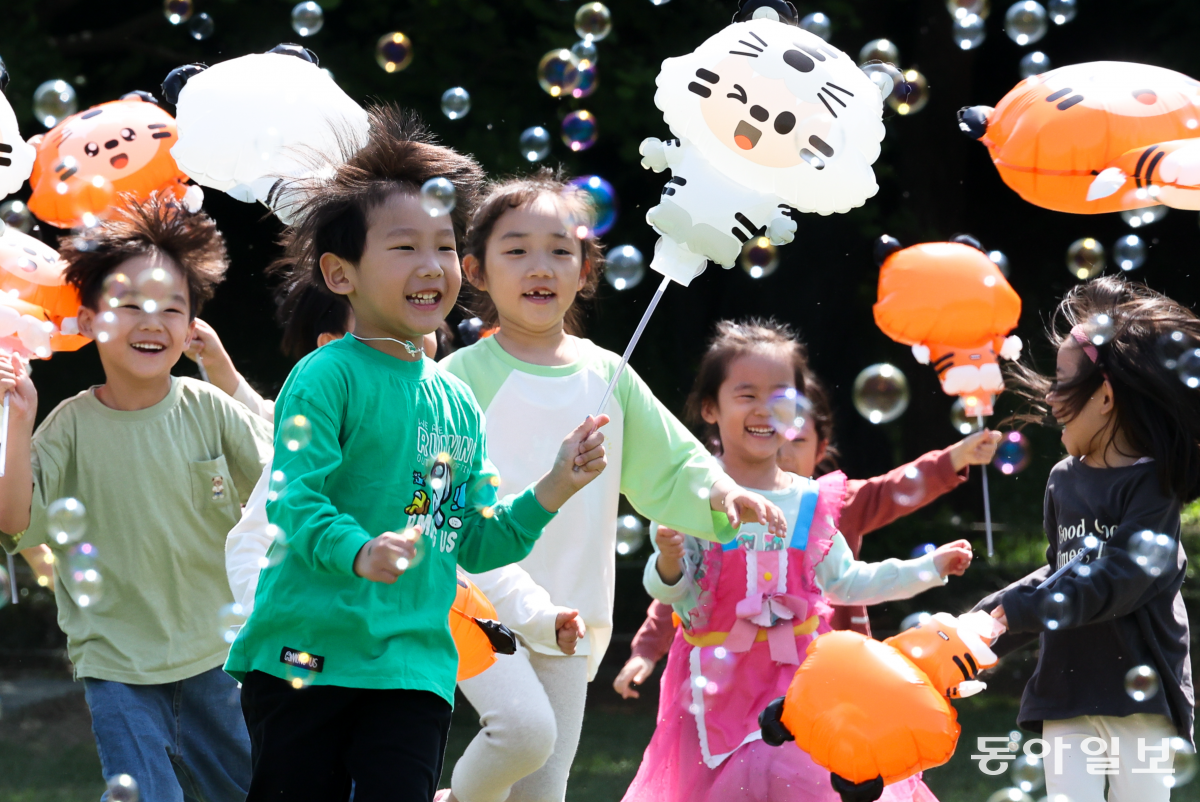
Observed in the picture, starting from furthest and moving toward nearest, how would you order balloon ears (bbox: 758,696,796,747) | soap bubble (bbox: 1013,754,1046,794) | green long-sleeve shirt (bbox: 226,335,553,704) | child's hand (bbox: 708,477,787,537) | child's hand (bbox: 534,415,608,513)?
soap bubble (bbox: 1013,754,1046,794), balloon ears (bbox: 758,696,796,747), child's hand (bbox: 708,477,787,537), child's hand (bbox: 534,415,608,513), green long-sleeve shirt (bbox: 226,335,553,704)

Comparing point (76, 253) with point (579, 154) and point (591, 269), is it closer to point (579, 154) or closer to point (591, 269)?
point (591, 269)

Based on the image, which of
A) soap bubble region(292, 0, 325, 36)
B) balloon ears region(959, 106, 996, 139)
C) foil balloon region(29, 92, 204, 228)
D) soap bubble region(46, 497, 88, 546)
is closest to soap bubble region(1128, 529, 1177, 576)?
balloon ears region(959, 106, 996, 139)

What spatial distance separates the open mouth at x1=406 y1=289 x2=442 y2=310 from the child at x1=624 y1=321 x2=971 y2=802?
1105 mm

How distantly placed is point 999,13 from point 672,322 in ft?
8.17

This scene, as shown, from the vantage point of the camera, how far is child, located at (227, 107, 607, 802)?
8.04 feet

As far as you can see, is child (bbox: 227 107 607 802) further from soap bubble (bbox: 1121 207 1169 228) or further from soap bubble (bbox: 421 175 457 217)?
soap bubble (bbox: 1121 207 1169 228)

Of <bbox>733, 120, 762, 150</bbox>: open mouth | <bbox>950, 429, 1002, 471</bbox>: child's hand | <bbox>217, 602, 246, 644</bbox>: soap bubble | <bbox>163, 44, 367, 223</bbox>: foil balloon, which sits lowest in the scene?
<bbox>217, 602, 246, 644</bbox>: soap bubble

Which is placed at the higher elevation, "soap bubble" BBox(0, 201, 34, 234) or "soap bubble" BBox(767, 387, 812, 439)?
"soap bubble" BBox(0, 201, 34, 234)

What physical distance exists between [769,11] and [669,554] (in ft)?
4.31

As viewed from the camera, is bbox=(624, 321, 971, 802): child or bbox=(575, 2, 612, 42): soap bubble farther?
bbox=(575, 2, 612, 42): soap bubble

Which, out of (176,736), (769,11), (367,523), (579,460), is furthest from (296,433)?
(769,11)

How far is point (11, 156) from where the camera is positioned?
390cm

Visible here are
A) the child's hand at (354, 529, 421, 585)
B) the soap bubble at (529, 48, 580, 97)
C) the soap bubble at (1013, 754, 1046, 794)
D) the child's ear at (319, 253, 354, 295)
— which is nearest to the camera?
the child's hand at (354, 529, 421, 585)

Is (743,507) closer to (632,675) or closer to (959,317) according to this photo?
(632,675)
